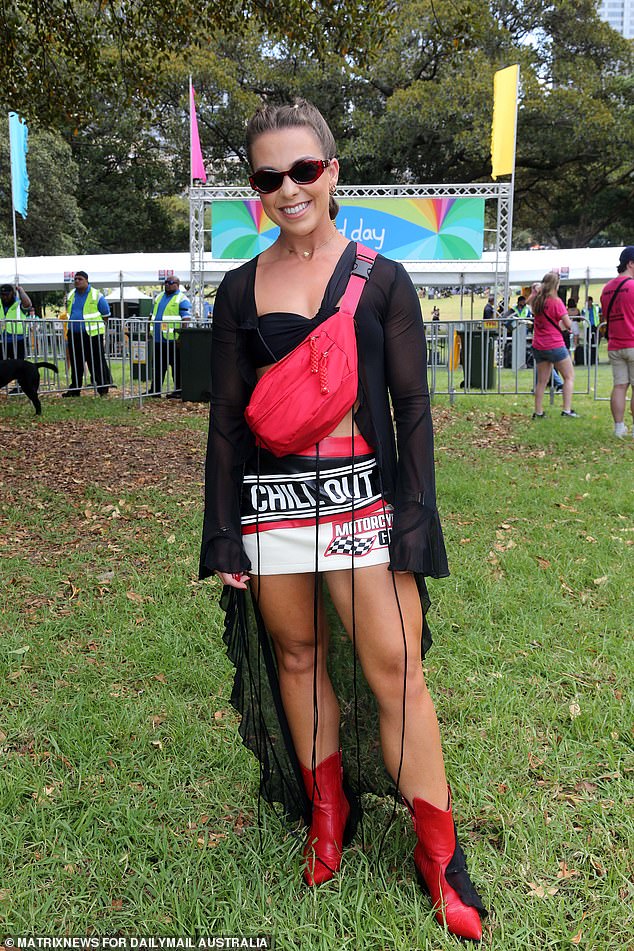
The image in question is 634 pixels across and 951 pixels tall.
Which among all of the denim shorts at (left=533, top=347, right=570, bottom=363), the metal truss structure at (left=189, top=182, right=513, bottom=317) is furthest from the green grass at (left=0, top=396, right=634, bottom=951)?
the metal truss structure at (left=189, top=182, right=513, bottom=317)

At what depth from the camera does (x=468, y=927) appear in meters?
2.30

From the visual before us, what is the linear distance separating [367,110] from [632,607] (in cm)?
2950

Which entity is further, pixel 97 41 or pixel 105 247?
pixel 105 247

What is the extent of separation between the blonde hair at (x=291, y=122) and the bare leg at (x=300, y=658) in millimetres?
1163

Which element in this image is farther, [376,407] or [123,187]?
[123,187]

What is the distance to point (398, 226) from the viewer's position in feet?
55.0

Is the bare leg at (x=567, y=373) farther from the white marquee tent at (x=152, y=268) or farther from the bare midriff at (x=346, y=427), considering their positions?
the white marquee tent at (x=152, y=268)

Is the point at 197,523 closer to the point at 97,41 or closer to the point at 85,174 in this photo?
the point at 97,41

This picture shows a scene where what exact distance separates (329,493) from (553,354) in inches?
362

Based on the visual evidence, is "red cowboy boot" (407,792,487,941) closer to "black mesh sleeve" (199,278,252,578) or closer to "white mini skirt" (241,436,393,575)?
"white mini skirt" (241,436,393,575)

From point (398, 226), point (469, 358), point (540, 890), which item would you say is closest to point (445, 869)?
point (540, 890)

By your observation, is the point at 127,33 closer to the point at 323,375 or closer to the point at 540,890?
the point at 323,375

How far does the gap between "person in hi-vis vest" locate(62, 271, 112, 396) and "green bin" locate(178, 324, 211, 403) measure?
193 centimetres

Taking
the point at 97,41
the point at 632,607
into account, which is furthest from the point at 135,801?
the point at 97,41
